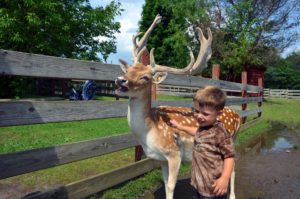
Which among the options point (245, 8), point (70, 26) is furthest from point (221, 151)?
point (245, 8)

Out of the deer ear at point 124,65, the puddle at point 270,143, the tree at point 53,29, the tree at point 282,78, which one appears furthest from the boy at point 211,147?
the tree at point 282,78

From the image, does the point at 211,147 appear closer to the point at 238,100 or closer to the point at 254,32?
the point at 238,100

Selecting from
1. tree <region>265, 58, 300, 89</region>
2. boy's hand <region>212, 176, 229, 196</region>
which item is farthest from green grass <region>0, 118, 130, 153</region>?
tree <region>265, 58, 300, 89</region>

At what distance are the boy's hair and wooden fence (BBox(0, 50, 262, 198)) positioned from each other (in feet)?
5.43

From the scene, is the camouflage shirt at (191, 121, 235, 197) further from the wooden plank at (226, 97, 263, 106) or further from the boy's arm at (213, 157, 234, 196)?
the wooden plank at (226, 97, 263, 106)

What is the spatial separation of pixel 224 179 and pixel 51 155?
6.06ft

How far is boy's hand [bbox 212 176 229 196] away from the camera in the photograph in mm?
3117

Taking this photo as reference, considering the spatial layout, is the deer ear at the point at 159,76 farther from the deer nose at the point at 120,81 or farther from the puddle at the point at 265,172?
the puddle at the point at 265,172

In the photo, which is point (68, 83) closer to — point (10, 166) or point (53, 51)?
point (53, 51)

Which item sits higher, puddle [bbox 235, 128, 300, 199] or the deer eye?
the deer eye

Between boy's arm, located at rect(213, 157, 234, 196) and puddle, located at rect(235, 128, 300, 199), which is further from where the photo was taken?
puddle, located at rect(235, 128, 300, 199)

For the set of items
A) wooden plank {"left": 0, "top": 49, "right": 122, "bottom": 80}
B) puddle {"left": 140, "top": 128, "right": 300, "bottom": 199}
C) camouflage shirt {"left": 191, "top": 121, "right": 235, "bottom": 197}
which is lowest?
puddle {"left": 140, "top": 128, "right": 300, "bottom": 199}

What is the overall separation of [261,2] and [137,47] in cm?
2566

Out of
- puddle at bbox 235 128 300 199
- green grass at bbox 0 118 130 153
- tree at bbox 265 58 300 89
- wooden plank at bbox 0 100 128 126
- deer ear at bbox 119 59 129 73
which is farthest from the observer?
tree at bbox 265 58 300 89
